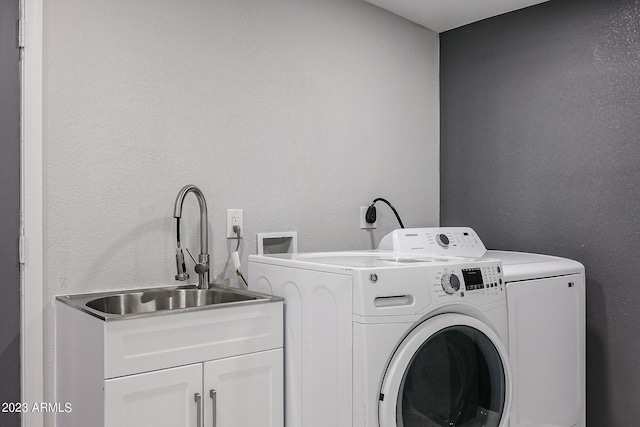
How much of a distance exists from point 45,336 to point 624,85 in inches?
100

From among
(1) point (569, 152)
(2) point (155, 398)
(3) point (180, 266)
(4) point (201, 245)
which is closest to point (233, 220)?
(4) point (201, 245)

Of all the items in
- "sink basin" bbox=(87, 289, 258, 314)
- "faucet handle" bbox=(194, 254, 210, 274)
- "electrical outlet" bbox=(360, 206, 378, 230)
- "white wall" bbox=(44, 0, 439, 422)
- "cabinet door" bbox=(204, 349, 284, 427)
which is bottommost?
"cabinet door" bbox=(204, 349, 284, 427)

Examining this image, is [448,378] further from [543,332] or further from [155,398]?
[155,398]

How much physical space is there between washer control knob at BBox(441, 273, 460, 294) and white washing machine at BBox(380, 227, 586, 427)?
34 cm

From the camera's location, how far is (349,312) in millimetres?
1552

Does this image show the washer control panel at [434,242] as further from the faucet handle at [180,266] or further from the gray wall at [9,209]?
the gray wall at [9,209]

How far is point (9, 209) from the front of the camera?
1627mm

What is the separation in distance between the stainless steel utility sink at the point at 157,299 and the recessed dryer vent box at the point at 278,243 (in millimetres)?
322

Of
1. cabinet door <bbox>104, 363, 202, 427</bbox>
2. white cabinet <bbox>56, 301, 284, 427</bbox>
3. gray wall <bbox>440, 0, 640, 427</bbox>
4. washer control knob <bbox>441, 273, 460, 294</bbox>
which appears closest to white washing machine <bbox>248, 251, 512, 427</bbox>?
washer control knob <bbox>441, 273, 460, 294</bbox>

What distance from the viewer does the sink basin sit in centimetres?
178

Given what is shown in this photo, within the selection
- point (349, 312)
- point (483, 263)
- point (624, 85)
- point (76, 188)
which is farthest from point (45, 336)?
point (624, 85)

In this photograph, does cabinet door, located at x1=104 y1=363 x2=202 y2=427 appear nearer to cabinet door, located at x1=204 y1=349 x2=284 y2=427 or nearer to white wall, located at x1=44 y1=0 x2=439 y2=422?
cabinet door, located at x1=204 y1=349 x2=284 y2=427

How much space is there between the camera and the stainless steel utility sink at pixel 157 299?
1.70 meters

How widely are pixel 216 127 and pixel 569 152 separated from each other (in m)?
1.68
